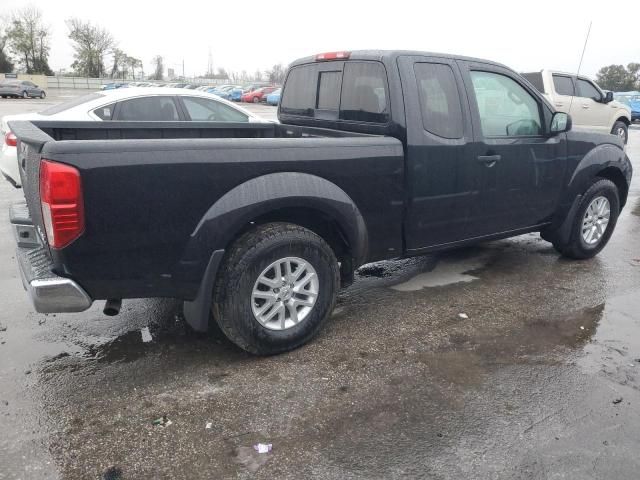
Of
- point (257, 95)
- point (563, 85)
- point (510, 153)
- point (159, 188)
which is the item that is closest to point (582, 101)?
point (563, 85)

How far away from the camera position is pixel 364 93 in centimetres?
431

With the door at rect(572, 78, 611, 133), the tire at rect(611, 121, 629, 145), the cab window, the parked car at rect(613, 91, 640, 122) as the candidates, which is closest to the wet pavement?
the cab window

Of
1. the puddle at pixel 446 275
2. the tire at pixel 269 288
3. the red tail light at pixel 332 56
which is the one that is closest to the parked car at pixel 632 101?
the puddle at pixel 446 275

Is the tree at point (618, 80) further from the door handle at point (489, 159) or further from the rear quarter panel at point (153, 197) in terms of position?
the rear quarter panel at point (153, 197)

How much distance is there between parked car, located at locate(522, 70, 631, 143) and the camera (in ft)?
43.0

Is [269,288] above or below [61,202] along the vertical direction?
below

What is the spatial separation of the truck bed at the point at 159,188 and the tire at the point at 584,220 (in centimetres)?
286

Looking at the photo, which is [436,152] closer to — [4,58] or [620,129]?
[620,129]

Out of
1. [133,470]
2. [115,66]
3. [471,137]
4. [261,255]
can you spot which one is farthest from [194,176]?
[115,66]

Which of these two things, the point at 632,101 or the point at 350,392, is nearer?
the point at 350,392

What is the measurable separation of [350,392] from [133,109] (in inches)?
211

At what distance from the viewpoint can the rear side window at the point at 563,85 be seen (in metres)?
13.2

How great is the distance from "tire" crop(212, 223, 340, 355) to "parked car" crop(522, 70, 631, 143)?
10.9 meters

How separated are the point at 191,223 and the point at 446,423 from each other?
5.80ft
